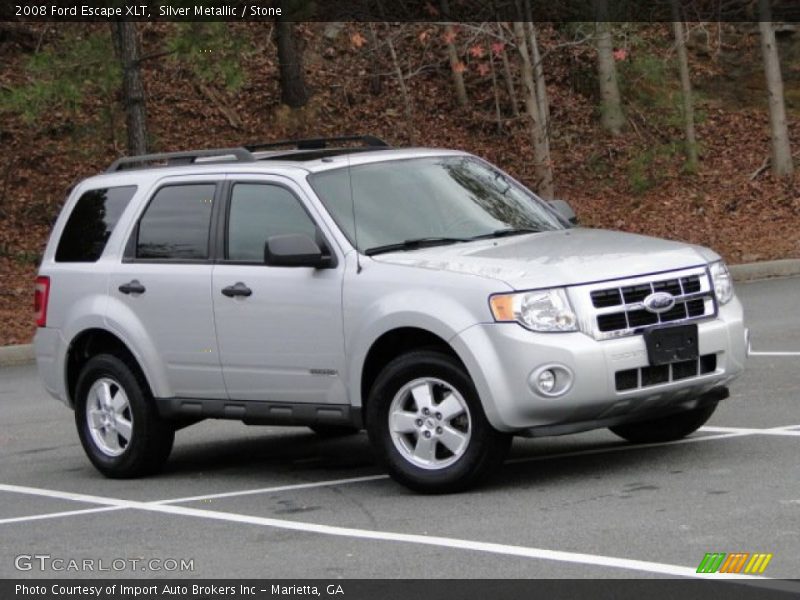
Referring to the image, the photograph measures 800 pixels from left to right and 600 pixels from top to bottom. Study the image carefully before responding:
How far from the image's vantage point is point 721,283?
9.27 meters

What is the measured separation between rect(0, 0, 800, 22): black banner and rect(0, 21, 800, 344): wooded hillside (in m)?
0.28

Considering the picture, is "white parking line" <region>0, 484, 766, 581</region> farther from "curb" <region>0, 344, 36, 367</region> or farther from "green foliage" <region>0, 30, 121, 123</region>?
"green foliage" <region>0, 30, 121, 123</region>

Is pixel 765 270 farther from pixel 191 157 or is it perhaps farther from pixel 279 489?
pixel 279 489

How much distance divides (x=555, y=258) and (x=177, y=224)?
2.70 metres

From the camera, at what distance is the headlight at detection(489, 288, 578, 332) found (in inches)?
333

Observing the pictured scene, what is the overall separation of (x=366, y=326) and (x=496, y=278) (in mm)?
852

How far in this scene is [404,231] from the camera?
950cm

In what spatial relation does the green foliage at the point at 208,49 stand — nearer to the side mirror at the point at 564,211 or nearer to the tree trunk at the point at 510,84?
the tree trunk at the point at 510,84

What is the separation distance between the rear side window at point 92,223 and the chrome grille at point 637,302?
3570 millimetres

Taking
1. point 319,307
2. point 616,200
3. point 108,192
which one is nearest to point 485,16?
point 616,200

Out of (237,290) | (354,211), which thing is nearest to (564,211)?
(354,211)

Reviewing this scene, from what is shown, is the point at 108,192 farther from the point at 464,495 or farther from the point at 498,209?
the point at 464,495

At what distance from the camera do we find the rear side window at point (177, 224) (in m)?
10.1
